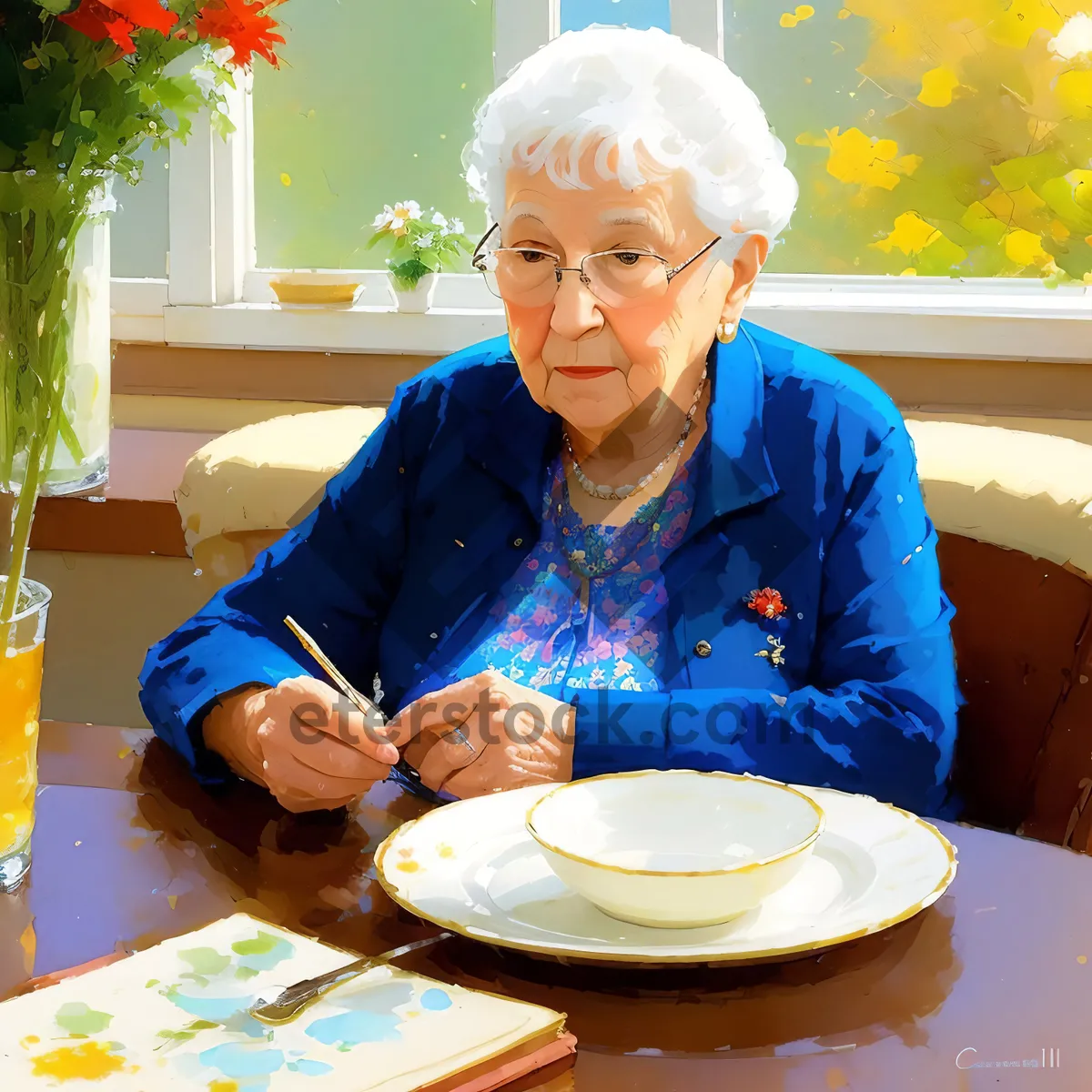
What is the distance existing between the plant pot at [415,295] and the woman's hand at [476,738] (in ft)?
4.97

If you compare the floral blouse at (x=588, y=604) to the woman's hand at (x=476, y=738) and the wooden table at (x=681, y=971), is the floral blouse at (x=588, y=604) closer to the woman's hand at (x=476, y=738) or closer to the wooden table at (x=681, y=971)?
the woman's hand at (x=476, y=738)

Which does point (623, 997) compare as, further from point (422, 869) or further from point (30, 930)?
point (30, 930)

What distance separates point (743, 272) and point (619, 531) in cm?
29

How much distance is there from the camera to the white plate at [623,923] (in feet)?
2.30

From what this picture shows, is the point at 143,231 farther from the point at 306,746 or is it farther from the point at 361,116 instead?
the point at 306,746

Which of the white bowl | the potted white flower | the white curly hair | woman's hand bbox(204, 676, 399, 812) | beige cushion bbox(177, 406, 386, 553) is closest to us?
the white bowl

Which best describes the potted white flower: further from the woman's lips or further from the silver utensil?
the silver utensil

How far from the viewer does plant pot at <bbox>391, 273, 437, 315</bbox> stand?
2.43 m

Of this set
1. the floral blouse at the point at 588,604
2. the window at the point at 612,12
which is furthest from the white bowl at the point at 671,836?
the window at the point at 612,12

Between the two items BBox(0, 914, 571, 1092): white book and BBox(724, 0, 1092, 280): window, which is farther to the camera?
BBox(724, 0, 1092, 280): window

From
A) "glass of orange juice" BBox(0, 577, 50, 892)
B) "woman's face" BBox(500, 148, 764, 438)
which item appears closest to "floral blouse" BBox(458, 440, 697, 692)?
"woman's face" BBox(500, 148, 764, 438)

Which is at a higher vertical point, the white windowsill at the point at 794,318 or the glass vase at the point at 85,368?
the white windowsill at the point at 794,318

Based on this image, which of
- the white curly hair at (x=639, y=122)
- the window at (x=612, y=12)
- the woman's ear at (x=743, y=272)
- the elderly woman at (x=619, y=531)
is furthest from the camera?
the window at (x=612, y=12)

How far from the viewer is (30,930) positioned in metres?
0.77
